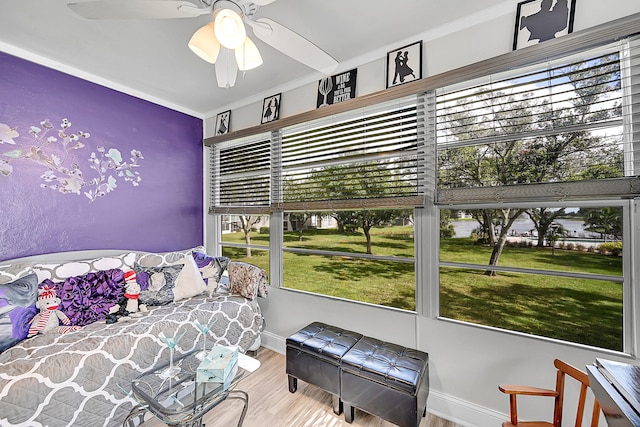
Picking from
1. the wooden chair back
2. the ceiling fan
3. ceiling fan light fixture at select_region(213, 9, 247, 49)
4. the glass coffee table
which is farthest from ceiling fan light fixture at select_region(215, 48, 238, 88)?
the wooden chair back

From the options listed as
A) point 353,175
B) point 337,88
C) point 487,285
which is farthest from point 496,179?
point 487,285

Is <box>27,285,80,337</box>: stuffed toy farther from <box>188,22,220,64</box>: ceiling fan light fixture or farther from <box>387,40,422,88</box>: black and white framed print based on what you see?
<box>387,40,422,88</box>: black and white framed print

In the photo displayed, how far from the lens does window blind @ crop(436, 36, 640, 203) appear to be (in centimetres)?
138

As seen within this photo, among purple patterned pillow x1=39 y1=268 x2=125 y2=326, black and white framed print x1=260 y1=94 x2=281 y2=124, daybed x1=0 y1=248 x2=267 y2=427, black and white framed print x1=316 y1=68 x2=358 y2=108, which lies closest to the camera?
daybed x1=0 y1=248 x2=267 y2=427

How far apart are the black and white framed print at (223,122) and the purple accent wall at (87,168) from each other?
0.36 meters

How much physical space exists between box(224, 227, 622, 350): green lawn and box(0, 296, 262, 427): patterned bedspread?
1290mm

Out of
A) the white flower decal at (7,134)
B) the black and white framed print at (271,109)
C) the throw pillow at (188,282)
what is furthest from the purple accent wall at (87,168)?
the black and white framed print at (271,109)

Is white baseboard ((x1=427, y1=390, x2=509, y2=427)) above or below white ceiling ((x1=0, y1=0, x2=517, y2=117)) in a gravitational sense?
below

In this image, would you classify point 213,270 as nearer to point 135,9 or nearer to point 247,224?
point 247,224

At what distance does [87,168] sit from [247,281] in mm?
1881

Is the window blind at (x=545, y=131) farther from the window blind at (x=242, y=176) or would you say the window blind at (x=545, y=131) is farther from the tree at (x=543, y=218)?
the window blind at (x=242, y=176)

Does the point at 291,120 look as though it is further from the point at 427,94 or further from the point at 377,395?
the point at 377,395

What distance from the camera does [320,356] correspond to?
5.95 feet

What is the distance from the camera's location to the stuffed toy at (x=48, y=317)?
1722 millimetres
